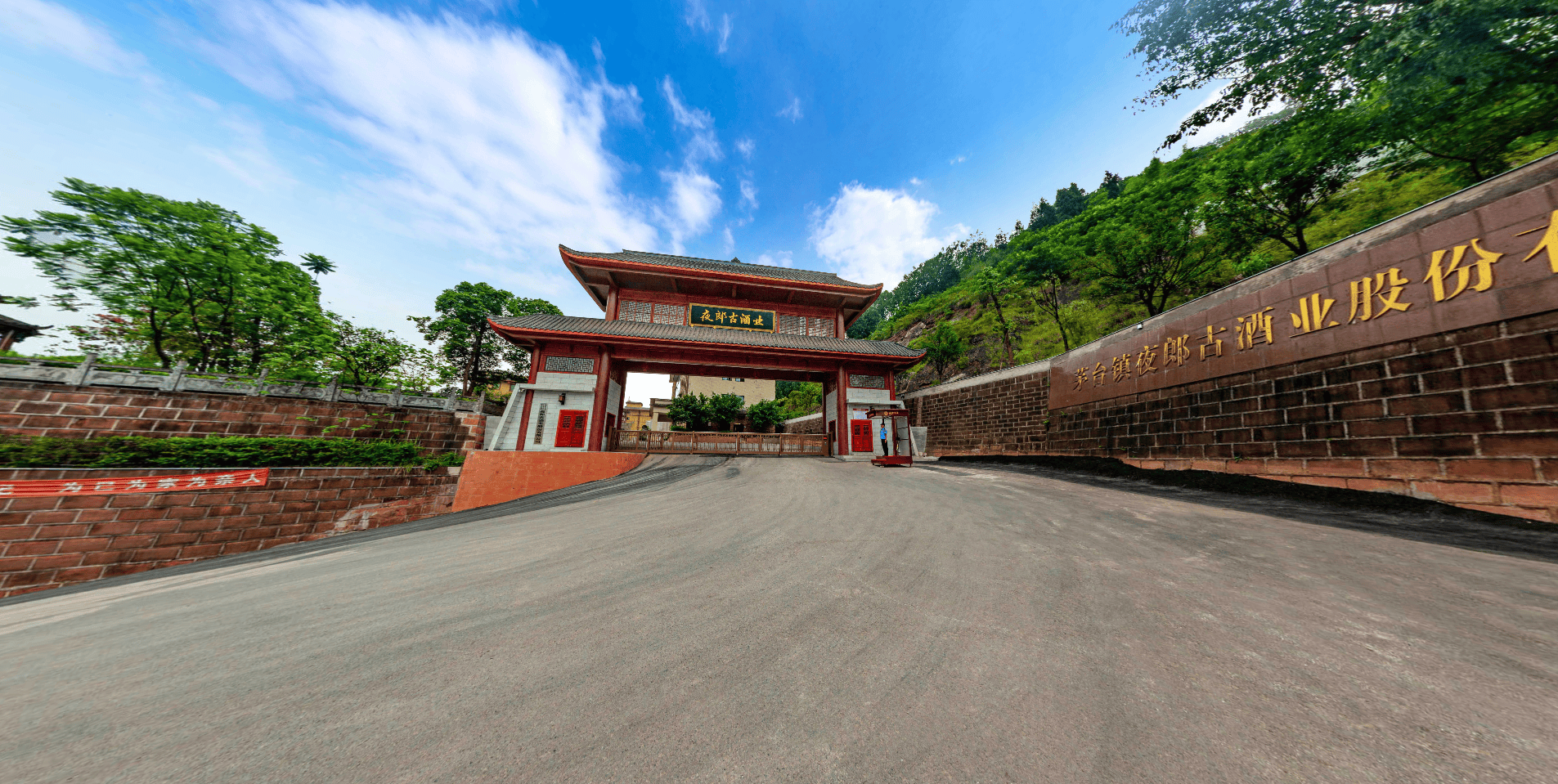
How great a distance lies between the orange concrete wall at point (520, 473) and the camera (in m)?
10.0

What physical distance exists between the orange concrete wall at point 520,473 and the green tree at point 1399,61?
1627cm

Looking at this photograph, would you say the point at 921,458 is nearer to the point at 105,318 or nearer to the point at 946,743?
the point at 946,743

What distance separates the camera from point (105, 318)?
35.9 ft

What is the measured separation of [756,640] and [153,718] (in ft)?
7.13

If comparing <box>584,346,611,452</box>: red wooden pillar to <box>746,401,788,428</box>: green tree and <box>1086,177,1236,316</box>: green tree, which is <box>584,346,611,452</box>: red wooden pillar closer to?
<box>746,401,788,428</box>: green tree

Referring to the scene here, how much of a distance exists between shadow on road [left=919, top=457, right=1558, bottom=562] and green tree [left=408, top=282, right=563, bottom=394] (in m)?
25.2

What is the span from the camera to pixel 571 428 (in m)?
12.1

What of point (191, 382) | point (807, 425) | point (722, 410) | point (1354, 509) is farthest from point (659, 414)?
point (1354, 509)

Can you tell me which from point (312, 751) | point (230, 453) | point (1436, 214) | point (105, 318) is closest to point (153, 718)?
point (312, 751)

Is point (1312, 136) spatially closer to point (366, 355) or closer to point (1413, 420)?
point (1413, 420)

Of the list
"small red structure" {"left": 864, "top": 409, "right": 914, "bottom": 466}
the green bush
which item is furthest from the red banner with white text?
"small red structure" {"left": 864, "top": 409, "right": 914, "bottom": 466}

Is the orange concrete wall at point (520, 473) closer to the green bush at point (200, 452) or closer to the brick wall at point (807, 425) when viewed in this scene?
the green bush at point (200, 452)

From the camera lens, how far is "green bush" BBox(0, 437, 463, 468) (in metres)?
7.23

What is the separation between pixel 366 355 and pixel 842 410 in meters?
17.4
